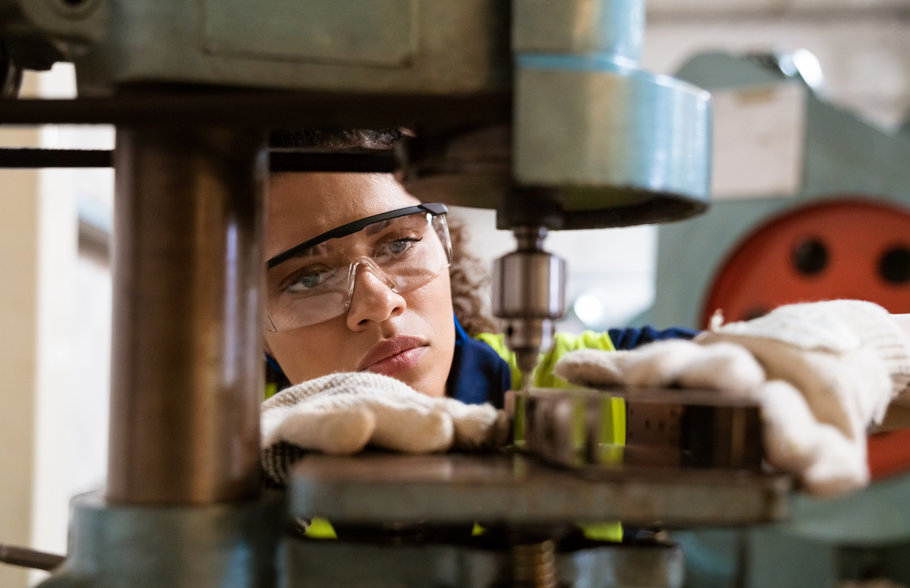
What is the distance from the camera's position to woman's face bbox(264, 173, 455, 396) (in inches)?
43.3

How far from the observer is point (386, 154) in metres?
0.68

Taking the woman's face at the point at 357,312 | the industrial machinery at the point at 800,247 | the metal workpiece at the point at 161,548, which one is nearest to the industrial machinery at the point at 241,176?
the metal workpiece at the point at 161,548

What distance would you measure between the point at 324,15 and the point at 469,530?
37 centimetres

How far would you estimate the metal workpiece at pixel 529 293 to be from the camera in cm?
55

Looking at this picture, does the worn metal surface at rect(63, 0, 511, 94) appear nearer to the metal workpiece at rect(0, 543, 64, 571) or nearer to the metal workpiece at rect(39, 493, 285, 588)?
the metal workpiece at rect(39, 493, 285, 588)

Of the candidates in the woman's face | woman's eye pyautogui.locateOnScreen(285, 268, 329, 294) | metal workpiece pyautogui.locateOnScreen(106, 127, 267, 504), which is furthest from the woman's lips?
metal workpiece pyautogui.locateOnScreen(106, 127, 267, 504)

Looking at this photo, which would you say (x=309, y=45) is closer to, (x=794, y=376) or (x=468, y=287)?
(x=794, y=376)

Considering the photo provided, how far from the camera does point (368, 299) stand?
1100mm

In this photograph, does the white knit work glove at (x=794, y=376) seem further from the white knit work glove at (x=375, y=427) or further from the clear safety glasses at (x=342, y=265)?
the clear safety glasses at (x=342, y=265)

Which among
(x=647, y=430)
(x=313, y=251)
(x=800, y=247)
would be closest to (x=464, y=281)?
(x=313, y=251)

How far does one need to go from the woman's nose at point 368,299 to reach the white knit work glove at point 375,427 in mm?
474

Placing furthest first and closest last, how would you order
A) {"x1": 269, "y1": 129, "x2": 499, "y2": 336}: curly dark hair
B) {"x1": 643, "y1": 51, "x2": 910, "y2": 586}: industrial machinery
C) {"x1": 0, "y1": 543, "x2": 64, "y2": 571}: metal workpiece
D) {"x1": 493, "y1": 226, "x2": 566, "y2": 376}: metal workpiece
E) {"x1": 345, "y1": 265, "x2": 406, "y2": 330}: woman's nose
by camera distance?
{"x1": 643, "y1": 51, "x2": 910, "y2": 586}: industrial machinery → {"x1": 269, "y1": 129, "x2": 499, "y2": 336}: curly dark hair → {"x1": 345, "y1": 265, "x2": 406, "y2": 330}: woman's nose → {"x1": 0, "y1": 543, "x2": 64, "y2": 571}: metal workpiece → {"x1": 493, "y1": 226, "x2": 566, "y2": 376}: metal workpiece

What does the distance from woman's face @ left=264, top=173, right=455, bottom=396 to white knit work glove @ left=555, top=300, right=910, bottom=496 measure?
510mm

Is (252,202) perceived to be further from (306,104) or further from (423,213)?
(423,213)
